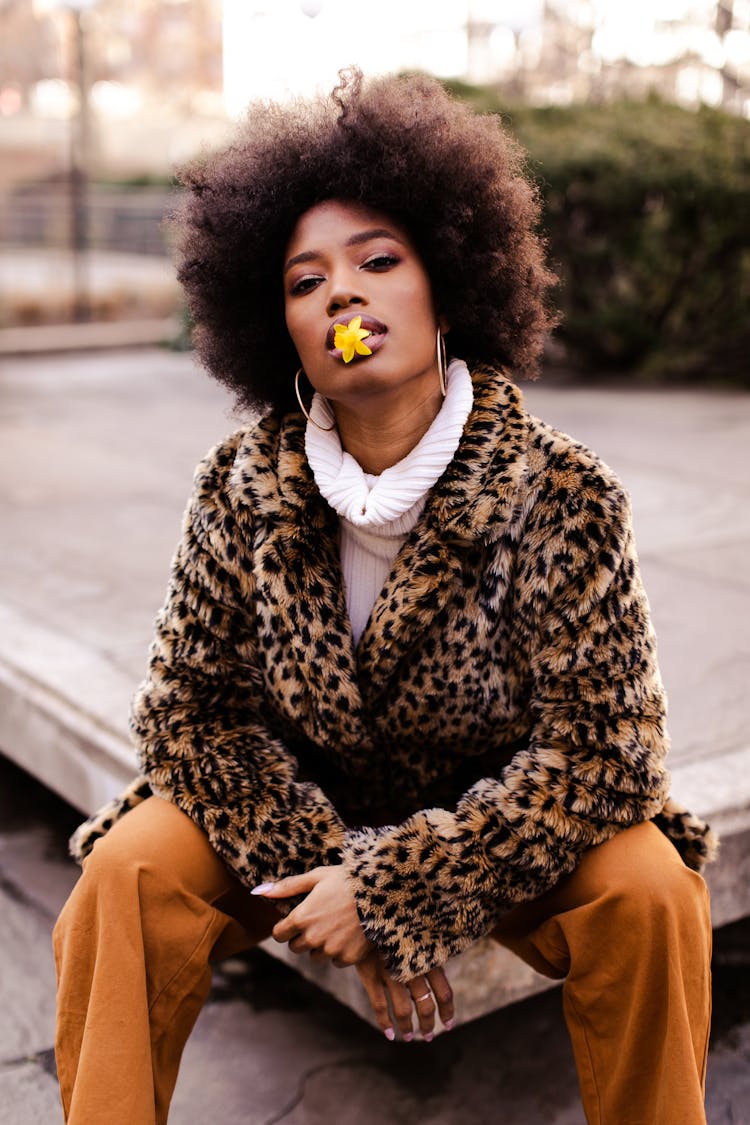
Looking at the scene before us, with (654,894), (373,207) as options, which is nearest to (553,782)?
(654,894)

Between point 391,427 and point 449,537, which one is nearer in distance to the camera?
point 449,537

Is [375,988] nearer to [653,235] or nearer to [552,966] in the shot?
[552,966]

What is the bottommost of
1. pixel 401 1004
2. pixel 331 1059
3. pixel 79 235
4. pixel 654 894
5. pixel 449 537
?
pixel 79 235

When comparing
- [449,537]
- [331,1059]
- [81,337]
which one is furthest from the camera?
[81,337]

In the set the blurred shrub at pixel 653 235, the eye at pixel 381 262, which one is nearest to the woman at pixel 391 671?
the eye at pixel 381 262

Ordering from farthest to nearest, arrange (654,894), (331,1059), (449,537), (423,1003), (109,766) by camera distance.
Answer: (109,766)
(331,1059)
(449,537)
(423,1003)
(654,894)

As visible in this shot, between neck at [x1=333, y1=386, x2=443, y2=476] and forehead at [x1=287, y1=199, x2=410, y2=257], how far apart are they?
28cm

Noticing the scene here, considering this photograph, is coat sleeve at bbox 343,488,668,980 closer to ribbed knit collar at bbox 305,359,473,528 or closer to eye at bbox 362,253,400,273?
ribbed knit collar at bbox 305,359,473,528

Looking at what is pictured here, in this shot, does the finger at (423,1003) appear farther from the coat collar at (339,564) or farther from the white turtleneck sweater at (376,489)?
the white turtleneck sweater at (376,489)

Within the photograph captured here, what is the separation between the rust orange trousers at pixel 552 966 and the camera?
1836 mm

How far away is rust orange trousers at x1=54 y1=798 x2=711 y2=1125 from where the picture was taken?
184 centimetres

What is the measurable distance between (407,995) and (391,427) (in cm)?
93

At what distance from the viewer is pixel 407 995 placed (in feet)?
6.50

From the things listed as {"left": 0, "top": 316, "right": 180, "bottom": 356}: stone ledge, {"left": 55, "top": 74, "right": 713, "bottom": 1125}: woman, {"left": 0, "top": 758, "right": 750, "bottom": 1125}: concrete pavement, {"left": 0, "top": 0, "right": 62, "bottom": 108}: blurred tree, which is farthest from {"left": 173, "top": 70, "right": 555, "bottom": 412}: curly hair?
{"left": 0, "top": 0, "right": 62, "bottom": 108}: blurred tree
